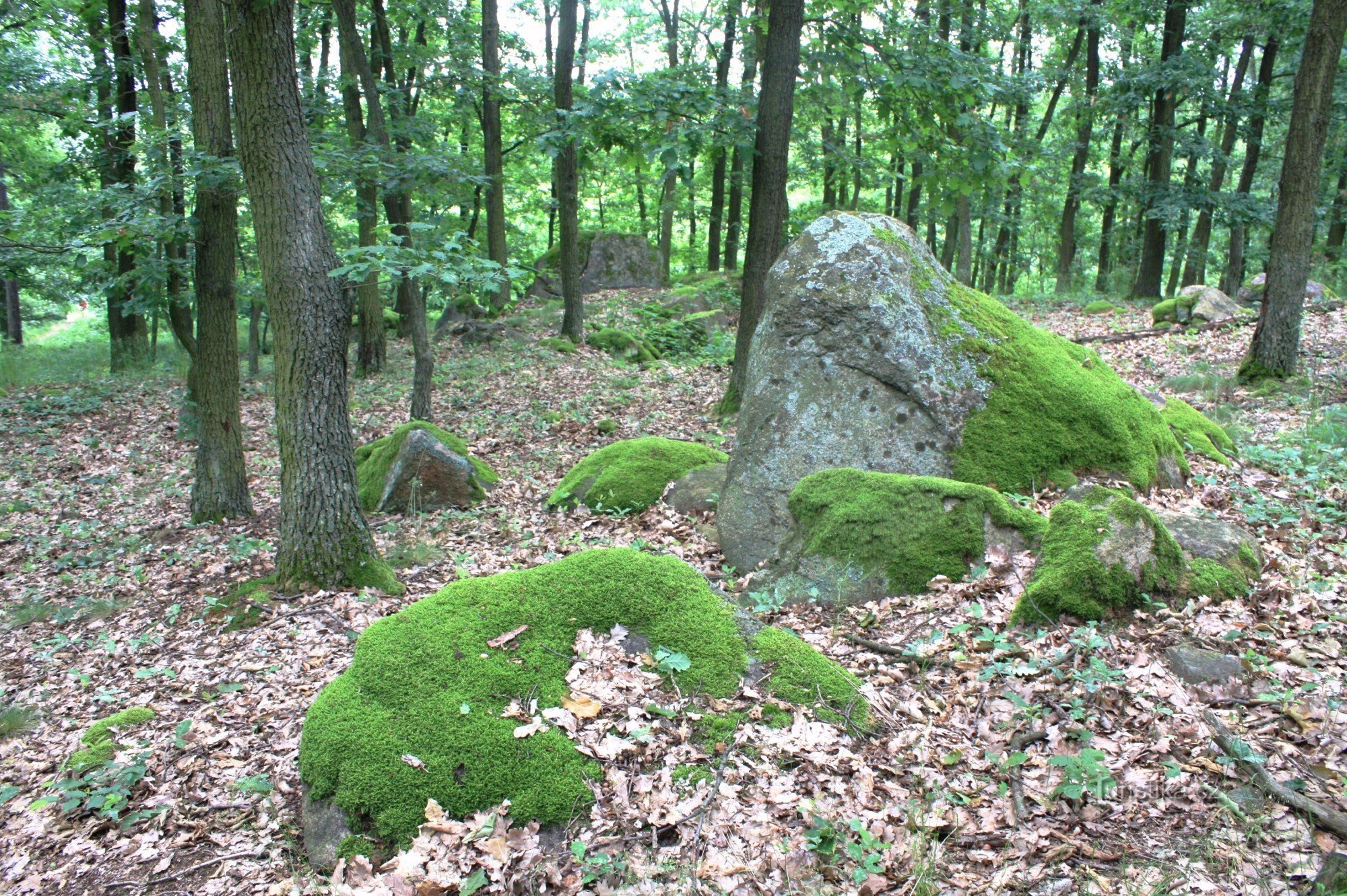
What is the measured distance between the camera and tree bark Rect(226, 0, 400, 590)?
557cm

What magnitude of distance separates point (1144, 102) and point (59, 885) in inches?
868

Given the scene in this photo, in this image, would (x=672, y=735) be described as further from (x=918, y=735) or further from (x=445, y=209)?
(x=445, y=209)

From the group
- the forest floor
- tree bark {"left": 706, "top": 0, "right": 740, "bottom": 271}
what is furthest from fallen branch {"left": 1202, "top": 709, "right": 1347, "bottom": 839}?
tree bark {"left": 706, "top": 0, "right": 740, "bottom": 271}

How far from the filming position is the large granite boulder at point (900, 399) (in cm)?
637

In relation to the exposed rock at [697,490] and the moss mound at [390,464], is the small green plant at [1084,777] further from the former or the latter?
the moss mound at [390,464]

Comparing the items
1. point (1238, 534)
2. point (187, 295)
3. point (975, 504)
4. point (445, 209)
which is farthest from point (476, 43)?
point (1238, 534)

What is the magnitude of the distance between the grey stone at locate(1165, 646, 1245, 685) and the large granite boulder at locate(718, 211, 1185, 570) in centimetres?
260

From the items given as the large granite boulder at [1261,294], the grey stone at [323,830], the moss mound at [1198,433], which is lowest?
the grey stone at [323,830]

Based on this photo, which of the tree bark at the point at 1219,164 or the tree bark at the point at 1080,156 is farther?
the tree bark at the point at 1080,156

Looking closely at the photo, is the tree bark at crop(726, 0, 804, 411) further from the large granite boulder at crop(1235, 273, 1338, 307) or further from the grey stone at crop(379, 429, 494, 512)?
the large granite boulder at crop(1235, 273, 1338, 307)

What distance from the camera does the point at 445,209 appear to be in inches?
434

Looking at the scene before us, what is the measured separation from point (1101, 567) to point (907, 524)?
3.98ft

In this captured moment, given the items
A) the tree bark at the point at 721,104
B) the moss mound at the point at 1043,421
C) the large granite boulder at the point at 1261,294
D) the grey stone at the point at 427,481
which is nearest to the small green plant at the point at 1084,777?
the moss mound at the point at 1043,421

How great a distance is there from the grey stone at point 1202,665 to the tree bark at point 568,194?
1234cm
